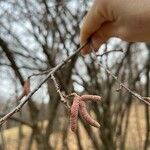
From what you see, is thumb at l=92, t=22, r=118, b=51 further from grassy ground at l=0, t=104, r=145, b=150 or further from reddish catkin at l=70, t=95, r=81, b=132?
grassy ground at l=0, t=104, r=145, b=150

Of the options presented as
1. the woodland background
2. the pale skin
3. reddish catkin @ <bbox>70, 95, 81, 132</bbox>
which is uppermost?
the woodland background

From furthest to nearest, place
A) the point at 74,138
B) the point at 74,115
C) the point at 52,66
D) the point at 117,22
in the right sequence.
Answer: the point at 74,138
the point at 52,66
the point at 117,22
the point at 74,115

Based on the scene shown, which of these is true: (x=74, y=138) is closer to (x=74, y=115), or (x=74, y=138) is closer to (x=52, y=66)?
(x=52, y=66)

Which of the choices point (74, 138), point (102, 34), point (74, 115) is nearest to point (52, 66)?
point (74, 138)

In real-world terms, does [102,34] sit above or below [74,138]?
below

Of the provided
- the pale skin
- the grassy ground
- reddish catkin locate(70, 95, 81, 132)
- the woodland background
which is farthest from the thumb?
the grassy ground

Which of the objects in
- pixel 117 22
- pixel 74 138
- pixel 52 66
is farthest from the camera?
pixel 74 138

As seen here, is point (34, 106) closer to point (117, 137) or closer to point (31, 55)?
point (31, 55)

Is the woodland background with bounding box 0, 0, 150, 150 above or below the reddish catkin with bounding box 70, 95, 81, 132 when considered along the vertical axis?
above

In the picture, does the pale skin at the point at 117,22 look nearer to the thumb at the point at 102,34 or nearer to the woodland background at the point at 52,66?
the thumb at the point at 102,34
